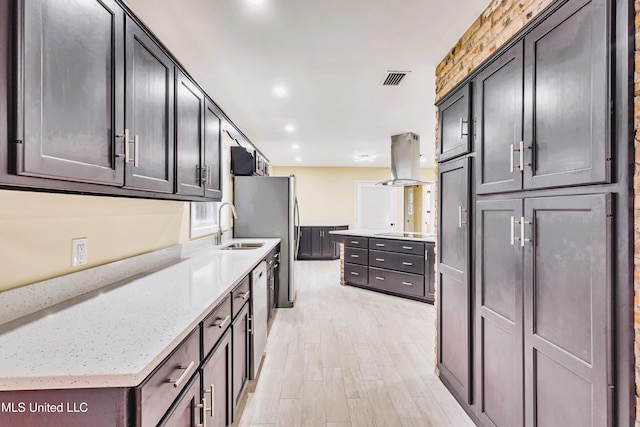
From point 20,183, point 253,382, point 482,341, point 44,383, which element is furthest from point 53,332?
point 482,341

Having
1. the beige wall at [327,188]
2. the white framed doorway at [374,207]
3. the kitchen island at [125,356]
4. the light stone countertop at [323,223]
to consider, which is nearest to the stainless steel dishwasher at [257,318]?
the kitchen island at [125,356]

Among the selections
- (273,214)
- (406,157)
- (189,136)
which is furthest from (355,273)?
(189,136)

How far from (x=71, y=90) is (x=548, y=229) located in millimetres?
1915

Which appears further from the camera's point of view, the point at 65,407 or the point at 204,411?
the point at 204,411

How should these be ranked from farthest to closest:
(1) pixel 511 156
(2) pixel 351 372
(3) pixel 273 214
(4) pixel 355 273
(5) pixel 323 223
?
1. (5) pixel 323 223
2. (4) pixel 355 273
3. (3) pixel 273 214
4. (2) pixel 351 372
5. (1) pixel 511 156

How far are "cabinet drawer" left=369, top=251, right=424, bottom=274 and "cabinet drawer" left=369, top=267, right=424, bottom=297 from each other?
73 mm

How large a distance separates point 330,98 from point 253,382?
8.90 ft

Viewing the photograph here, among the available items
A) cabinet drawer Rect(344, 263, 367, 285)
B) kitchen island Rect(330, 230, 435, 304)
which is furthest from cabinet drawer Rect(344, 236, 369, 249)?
cabinet drawer Rect(344, 263, 367, 285)

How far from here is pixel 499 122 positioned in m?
1.69

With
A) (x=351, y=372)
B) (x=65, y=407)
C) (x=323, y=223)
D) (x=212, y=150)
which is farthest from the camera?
(x=323, y=223)

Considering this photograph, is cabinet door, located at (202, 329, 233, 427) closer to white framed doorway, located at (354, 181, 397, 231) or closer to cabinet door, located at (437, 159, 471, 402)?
cabinet door, located at (437, 159, 471, 402)

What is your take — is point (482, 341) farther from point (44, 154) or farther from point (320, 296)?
point (320, 296)

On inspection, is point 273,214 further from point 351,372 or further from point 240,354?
point 240,354

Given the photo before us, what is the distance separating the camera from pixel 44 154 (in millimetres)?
977
